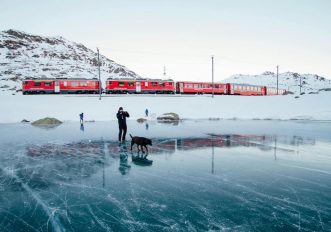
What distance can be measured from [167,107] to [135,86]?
11597 millimetres

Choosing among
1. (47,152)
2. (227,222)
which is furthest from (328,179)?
(47,152)

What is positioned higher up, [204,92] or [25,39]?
[25,39]

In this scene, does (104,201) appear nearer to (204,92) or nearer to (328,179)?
(328,179)

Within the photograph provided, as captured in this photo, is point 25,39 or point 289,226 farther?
point 25,39

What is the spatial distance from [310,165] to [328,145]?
17.8ft

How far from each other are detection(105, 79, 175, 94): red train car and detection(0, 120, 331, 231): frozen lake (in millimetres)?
36926

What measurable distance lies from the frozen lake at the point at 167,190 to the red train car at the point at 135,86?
121ft

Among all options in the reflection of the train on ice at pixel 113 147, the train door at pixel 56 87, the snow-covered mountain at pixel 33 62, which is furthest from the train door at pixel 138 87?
the snow-covered mountain at pixel 33 62

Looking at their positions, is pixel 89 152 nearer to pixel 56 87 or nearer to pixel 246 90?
pixel 56 87

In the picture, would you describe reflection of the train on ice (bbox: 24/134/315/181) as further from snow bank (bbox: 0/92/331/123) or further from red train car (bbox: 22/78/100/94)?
red train car (bbox: 22/78/100/94)

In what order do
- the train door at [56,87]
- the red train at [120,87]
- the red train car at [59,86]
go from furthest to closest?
1. the train door at [56,87]
2. the red train at [120,87]
3. the red train car at [59,86]

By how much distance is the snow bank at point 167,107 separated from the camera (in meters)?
34.4

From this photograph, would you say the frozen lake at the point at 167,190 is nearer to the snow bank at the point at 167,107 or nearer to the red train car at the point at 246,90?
the snow bank at the point at 167,107

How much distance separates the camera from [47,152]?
12.2m
